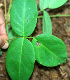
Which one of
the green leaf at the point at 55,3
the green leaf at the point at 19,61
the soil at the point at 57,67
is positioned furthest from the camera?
the soil at the point at 57,67

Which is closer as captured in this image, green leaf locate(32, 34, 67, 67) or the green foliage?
green leaf locate(32, 34, 67, 67)

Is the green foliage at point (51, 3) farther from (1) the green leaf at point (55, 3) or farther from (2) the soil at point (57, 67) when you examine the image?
(2) the soil at point (57, 67)

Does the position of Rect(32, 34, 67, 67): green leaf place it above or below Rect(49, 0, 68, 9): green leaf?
below

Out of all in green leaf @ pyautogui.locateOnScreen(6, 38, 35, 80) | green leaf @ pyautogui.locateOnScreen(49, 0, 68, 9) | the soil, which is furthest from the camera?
the soil

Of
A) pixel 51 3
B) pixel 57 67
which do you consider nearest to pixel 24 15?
pixel 51 3

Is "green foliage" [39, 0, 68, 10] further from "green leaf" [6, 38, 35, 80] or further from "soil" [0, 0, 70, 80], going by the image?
"green leaf" [6, 38, 35, 80]

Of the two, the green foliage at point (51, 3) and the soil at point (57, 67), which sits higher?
the green foliage at point (51, 3)

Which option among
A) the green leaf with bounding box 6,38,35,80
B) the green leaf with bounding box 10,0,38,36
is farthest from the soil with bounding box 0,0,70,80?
the green leaf with bounding box 10,0,38,36

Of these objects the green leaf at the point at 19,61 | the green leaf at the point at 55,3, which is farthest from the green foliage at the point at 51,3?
the green leaf at the point at 19,61

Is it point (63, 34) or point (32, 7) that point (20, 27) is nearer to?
point (32, 7)
